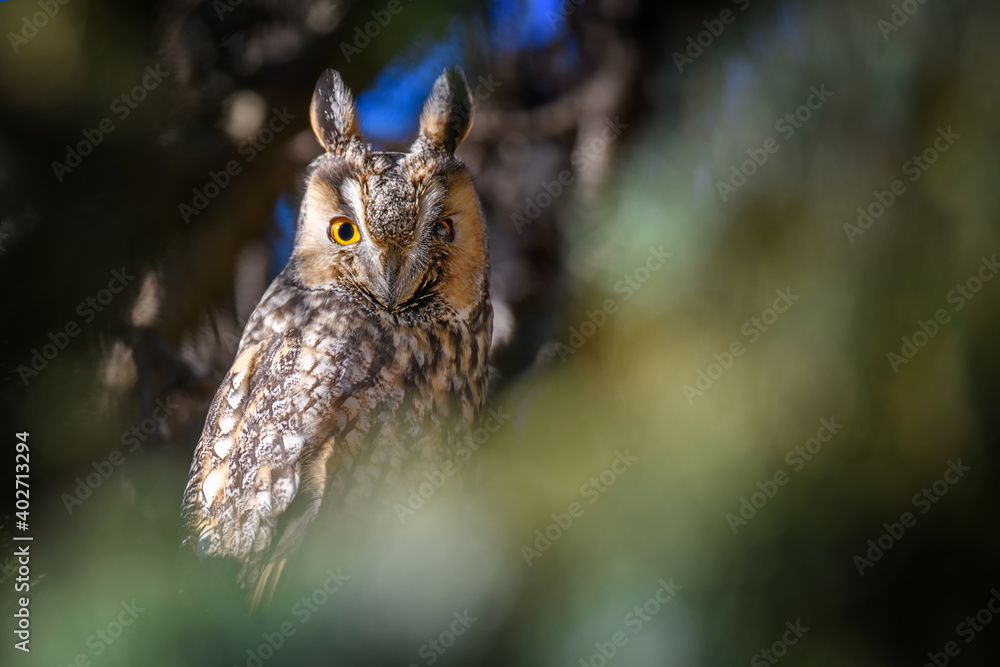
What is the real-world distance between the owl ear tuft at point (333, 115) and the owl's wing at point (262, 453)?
25 cm

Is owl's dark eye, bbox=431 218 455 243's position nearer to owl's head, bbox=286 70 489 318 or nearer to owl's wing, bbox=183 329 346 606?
owl's head, bbox=286 70 489 318

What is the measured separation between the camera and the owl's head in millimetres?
824

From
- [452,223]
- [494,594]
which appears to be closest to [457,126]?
[452,223]

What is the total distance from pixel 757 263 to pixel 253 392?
649 mm

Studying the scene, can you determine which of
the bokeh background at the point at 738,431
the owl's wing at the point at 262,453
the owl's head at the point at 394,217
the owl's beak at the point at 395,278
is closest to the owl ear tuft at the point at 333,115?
the owl's head at the point at 394,217

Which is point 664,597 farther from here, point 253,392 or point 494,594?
point 253,392

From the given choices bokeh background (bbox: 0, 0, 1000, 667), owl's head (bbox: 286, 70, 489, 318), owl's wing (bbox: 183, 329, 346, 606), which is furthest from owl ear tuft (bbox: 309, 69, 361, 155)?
bokeh background (bbox: 0, 0, 1000, 667)

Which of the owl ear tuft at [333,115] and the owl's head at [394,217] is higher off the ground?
the owl ear tuft at [333,115]

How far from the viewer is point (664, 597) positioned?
376mm

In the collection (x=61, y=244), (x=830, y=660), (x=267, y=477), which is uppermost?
(x=61, y=244)

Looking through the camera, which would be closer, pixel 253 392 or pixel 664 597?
pixel 664 597

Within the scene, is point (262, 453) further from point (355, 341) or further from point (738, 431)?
point (738, 431)

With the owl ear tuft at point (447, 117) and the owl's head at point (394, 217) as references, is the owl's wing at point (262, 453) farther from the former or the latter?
the owl ear tuft at point (447, 117)

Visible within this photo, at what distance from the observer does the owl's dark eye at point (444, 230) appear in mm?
842
